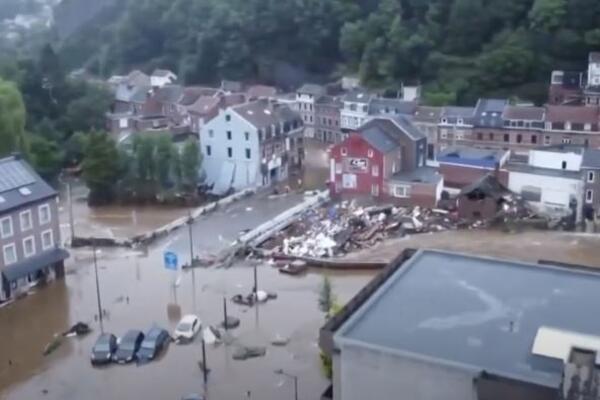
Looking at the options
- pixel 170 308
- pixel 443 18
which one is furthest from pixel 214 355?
pixel 443 18

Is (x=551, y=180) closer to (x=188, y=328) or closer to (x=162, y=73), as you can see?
(x=188, y=328)

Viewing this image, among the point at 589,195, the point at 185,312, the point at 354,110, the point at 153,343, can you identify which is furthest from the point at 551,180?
the point at 153,343

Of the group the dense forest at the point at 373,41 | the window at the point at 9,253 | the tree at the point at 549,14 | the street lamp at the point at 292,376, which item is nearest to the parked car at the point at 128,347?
the street lamp at the point at 292,376

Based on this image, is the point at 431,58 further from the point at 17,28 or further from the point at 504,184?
the point at 17,28

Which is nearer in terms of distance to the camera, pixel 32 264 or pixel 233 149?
pixel 32 264

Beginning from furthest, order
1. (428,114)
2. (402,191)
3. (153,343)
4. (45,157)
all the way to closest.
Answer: (45,157)
(428,114)
(402,191)
(153,343)

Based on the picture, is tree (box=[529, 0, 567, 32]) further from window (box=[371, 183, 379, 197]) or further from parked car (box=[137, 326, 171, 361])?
parked car (box=[137, 326, 171, 361])

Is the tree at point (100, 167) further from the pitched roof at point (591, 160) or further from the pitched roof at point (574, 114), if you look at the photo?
the pitched roof at point (574, 114)
